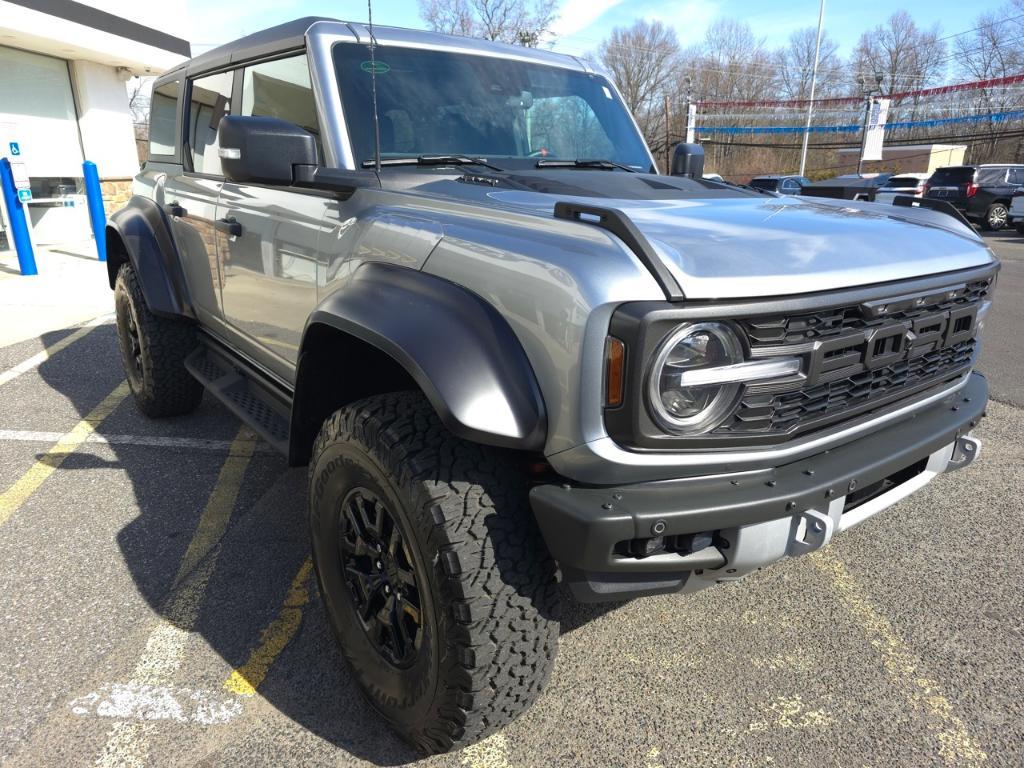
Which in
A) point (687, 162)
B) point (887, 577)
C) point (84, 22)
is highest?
point (84, 22)

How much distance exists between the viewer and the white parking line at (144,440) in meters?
4.07

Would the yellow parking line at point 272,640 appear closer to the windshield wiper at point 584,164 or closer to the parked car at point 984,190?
the windshield wiper at point 584,164

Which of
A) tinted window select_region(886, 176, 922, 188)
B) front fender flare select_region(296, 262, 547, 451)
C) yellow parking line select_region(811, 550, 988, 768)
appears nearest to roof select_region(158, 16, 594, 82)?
front fender flare select_region(296, 262, 547, 451)

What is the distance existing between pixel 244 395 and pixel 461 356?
78.3 inches

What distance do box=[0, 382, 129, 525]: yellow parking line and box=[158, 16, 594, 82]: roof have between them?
7.27 feet

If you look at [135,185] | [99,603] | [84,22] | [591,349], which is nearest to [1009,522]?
[591,349]

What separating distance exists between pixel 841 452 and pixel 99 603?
101 inches

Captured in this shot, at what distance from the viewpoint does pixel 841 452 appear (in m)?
1.88

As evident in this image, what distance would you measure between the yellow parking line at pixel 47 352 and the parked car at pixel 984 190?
61.2ft

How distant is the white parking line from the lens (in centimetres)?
407

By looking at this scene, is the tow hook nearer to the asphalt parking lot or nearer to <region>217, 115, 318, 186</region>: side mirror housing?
the asphalt parking lot

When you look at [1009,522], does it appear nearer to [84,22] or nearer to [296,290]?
[296,290]

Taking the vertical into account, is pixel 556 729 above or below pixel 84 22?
below

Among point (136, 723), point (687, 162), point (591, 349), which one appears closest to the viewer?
point (591, 349)
